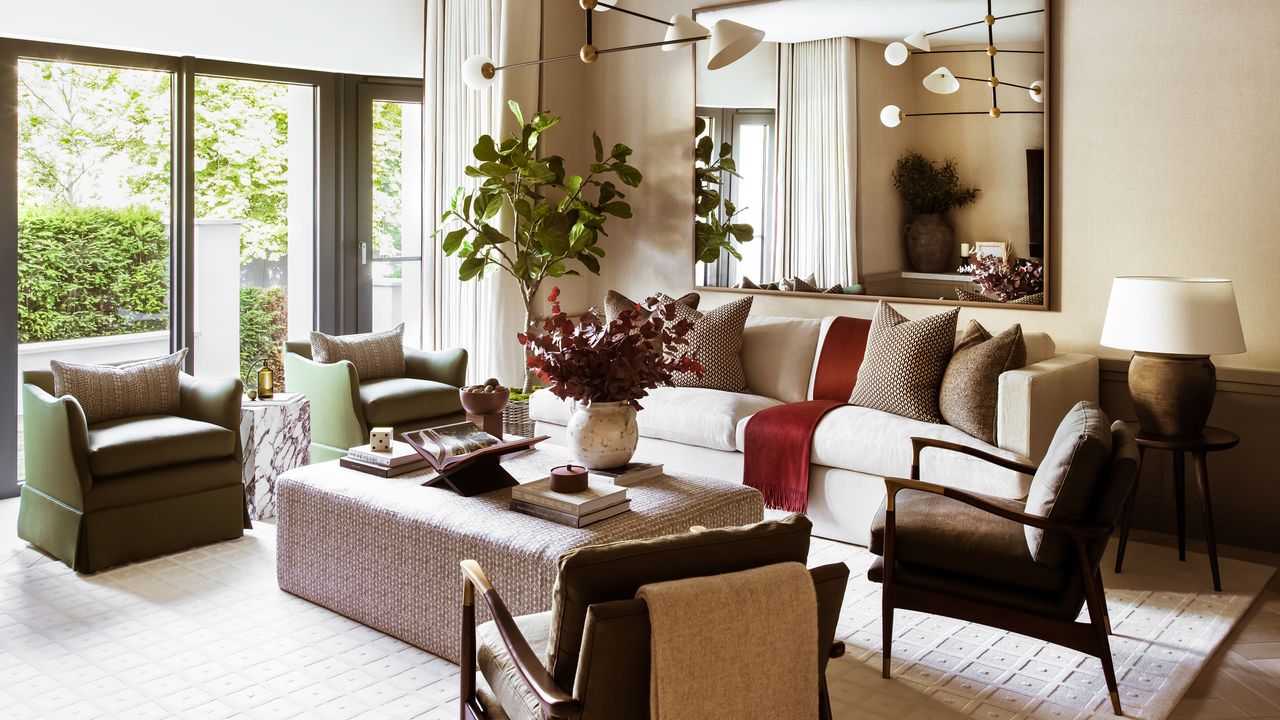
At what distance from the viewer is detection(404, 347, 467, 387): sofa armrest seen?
5.68 m

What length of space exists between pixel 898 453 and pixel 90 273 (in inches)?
162

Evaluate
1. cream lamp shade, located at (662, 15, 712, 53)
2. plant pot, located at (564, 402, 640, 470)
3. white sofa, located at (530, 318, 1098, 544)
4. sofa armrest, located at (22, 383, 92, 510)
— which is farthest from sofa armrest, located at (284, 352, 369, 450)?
cream lamp shade, located at (662, 15, 712, 53)

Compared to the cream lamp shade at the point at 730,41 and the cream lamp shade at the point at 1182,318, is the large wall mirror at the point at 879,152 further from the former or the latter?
the cream lamp shade at the point at 730,41

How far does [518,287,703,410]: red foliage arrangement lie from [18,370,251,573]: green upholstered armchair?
1.61 m

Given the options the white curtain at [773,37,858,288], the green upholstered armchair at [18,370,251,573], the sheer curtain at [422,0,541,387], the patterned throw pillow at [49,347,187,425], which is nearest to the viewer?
the green upholstered armchair at [18,370,251,573]

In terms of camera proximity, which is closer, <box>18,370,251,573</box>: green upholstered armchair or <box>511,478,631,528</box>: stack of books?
<box>511,478,631,528</box>: stack of books

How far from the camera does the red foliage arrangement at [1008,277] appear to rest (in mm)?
4922

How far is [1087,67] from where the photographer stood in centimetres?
471

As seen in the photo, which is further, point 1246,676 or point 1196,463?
point 1196,463

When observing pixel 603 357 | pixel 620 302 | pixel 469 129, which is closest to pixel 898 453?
pixel 603 357

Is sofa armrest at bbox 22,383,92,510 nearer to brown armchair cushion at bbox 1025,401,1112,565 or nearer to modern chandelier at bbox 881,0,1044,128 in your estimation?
brown armchair cushion at bbox 1025,401,1112,565

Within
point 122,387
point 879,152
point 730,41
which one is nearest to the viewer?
point 122,387

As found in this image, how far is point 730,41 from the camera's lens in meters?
4.47

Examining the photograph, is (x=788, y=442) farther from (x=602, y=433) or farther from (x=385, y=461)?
(x=385, y=461)
